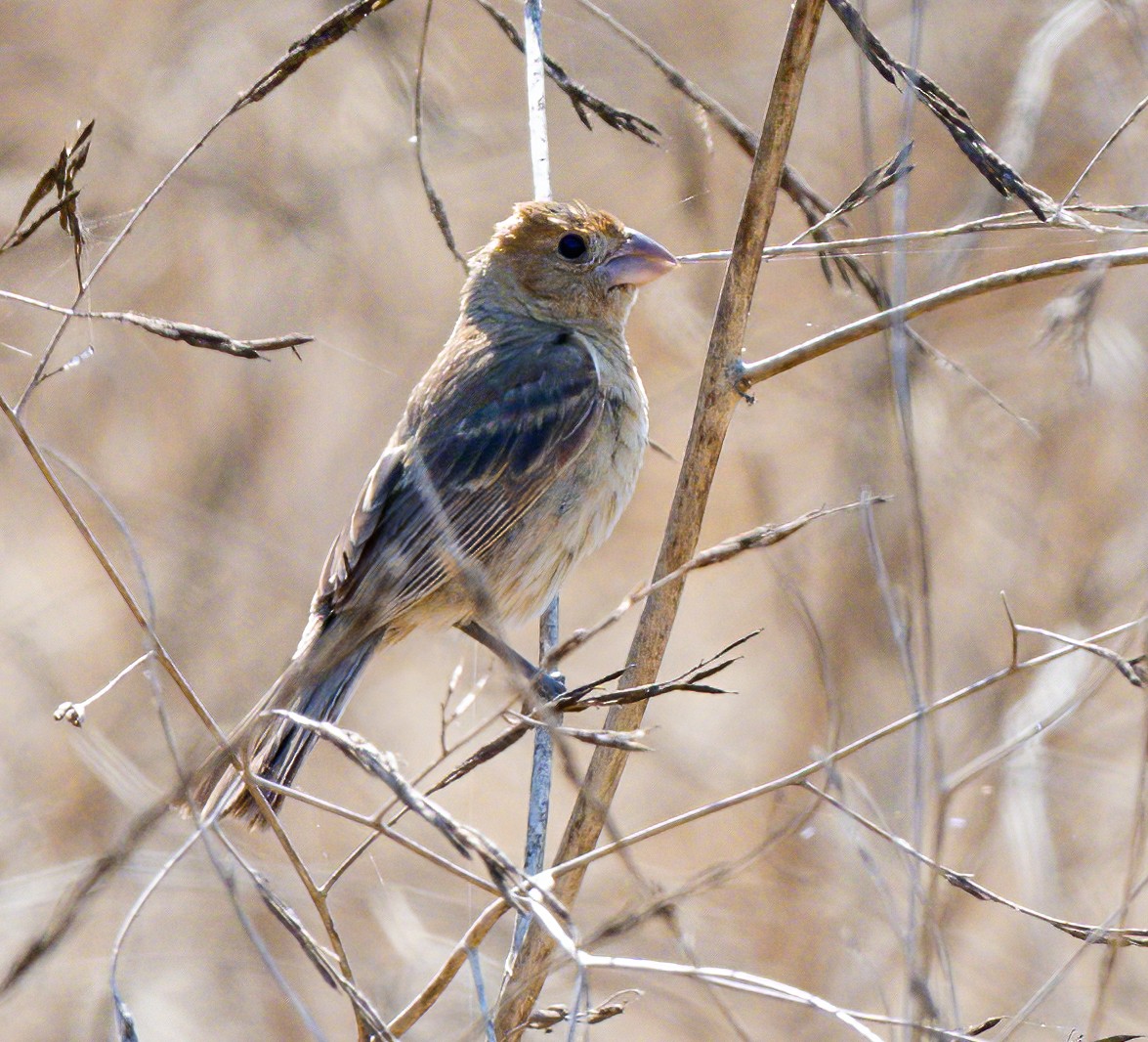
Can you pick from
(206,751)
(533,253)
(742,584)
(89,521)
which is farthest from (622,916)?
(742,584)

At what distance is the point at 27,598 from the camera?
6.23m

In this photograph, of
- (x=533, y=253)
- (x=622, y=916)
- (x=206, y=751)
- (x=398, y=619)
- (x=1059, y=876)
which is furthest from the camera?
(x=1059, y=876)

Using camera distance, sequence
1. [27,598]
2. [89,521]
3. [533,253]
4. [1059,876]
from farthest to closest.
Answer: [27,598]
[89,521]
[1059,876]
[533,253]

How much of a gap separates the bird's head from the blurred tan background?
27.6 inches

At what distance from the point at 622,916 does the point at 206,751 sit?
2.97ft

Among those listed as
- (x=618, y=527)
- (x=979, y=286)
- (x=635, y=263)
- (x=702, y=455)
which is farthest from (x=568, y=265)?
(x=618, y=527)

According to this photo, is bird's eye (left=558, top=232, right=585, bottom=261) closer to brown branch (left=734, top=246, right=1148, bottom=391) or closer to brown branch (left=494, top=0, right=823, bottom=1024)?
brown branch (left=494, top=0, right=823, bottom=1024)

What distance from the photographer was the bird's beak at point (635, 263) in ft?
12.6

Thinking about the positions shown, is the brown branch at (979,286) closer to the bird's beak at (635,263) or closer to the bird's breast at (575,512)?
the bird's breast at (575,512)

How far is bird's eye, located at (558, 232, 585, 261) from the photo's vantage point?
385 centimetres

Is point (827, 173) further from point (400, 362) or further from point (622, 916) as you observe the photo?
point (622, 916)

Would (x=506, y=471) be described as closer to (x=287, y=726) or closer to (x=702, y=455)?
(x=287, y=726)

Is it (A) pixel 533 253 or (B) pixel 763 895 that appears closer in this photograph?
(A) pixel 533 253

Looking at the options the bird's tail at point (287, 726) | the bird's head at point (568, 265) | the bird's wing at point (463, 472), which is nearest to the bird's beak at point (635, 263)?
the bird's head at point (568, 265)
